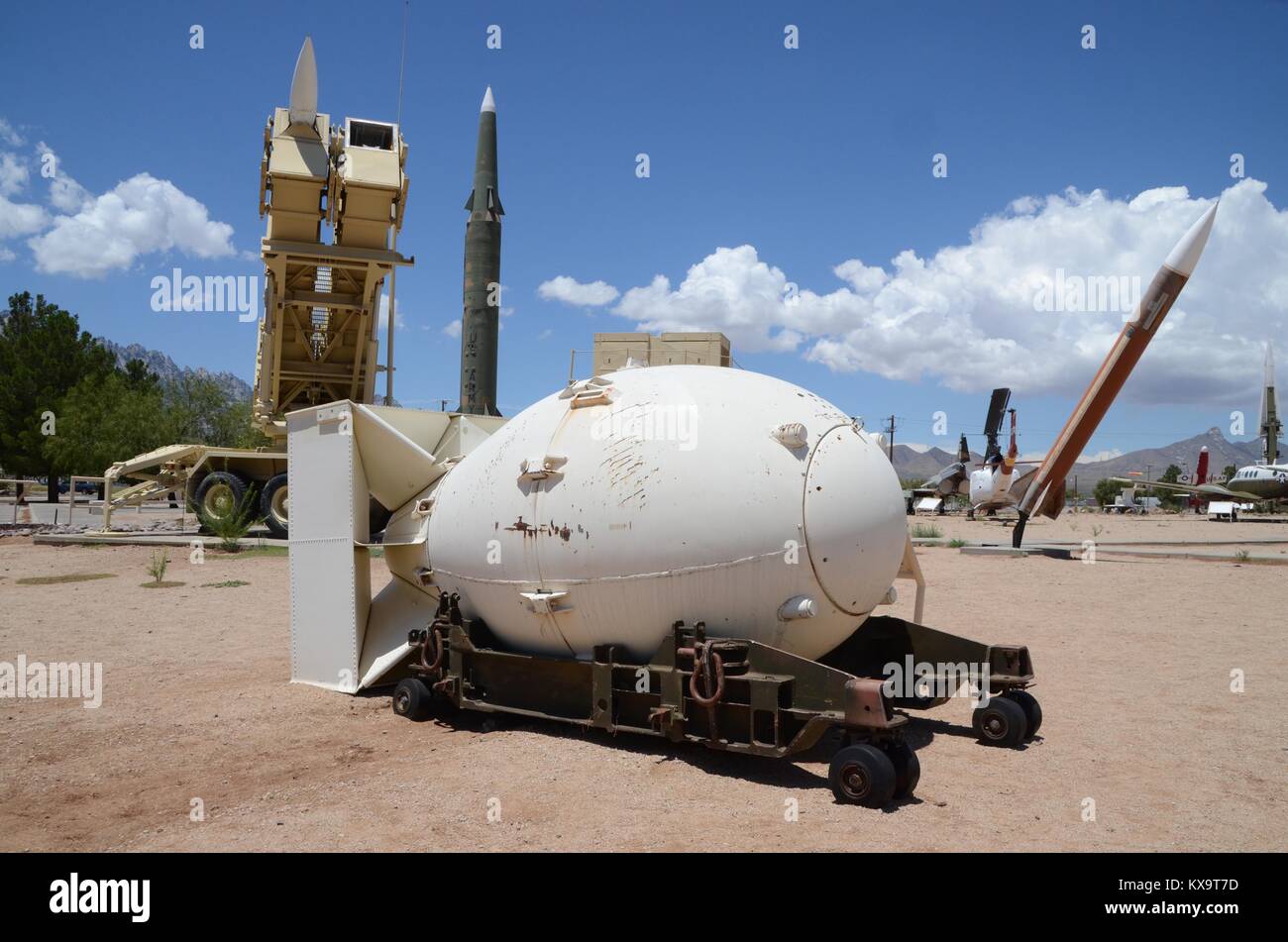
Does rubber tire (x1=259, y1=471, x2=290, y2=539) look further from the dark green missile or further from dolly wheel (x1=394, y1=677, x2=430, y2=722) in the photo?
dolly wheel (x1=394, y1=677, x2=430, y2=722)

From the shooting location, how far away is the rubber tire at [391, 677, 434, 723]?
670 centimetres

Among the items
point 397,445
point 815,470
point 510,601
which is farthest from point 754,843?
point 397,445

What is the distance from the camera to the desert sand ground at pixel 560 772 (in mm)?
4371

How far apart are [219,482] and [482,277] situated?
7.97 meters

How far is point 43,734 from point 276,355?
1226 cm

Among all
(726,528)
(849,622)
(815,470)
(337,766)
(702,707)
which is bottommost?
(337,766)

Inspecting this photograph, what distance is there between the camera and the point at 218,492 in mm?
21094

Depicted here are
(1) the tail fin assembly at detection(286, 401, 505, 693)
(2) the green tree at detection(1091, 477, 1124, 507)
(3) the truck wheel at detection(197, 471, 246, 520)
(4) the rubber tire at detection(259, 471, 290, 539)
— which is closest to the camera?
(1) the tail fin assembly at detection(286, 401, 505, 693)

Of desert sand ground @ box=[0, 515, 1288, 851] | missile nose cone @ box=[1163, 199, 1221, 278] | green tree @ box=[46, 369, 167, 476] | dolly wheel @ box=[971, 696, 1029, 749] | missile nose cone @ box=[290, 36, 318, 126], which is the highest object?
missile nose cone @ box=[290, 36, 318, 126]

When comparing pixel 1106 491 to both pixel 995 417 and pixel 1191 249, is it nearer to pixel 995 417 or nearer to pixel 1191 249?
pixel 995 417

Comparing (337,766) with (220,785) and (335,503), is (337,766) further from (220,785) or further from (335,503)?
(335,503)

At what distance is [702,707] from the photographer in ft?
16.8

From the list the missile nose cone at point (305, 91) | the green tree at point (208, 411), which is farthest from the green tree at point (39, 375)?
the missile nose cone at point (305, 91)

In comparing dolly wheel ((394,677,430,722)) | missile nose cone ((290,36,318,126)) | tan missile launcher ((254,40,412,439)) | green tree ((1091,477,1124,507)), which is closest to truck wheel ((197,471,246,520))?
tan missile launcher ((254,40,412,439))
